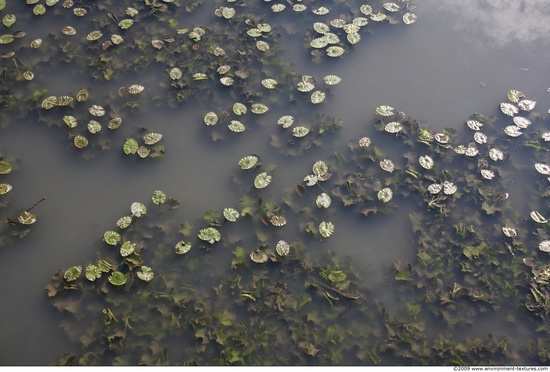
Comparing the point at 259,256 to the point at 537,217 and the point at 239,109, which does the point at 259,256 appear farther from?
the point at 537,217

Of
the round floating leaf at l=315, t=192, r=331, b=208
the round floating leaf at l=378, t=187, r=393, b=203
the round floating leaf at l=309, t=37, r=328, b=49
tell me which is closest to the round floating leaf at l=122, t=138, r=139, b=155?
the round floating leaf at l=315, t=192, r=331, b=208

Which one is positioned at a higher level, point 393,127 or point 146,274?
point 393,127

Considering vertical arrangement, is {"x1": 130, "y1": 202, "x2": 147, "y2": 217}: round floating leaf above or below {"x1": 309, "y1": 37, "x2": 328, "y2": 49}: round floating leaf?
below

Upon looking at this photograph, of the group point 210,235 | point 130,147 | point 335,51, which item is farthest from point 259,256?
point 335,51

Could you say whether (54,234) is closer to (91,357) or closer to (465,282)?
(91,357)

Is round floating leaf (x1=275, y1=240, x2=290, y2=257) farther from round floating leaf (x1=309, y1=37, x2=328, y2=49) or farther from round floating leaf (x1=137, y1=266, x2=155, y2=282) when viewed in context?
round floating leaf (x1=309, y1=37, x2=328, y2=49)

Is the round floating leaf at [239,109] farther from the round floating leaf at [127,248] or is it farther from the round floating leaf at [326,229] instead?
the round floating leaf at [127,248]
